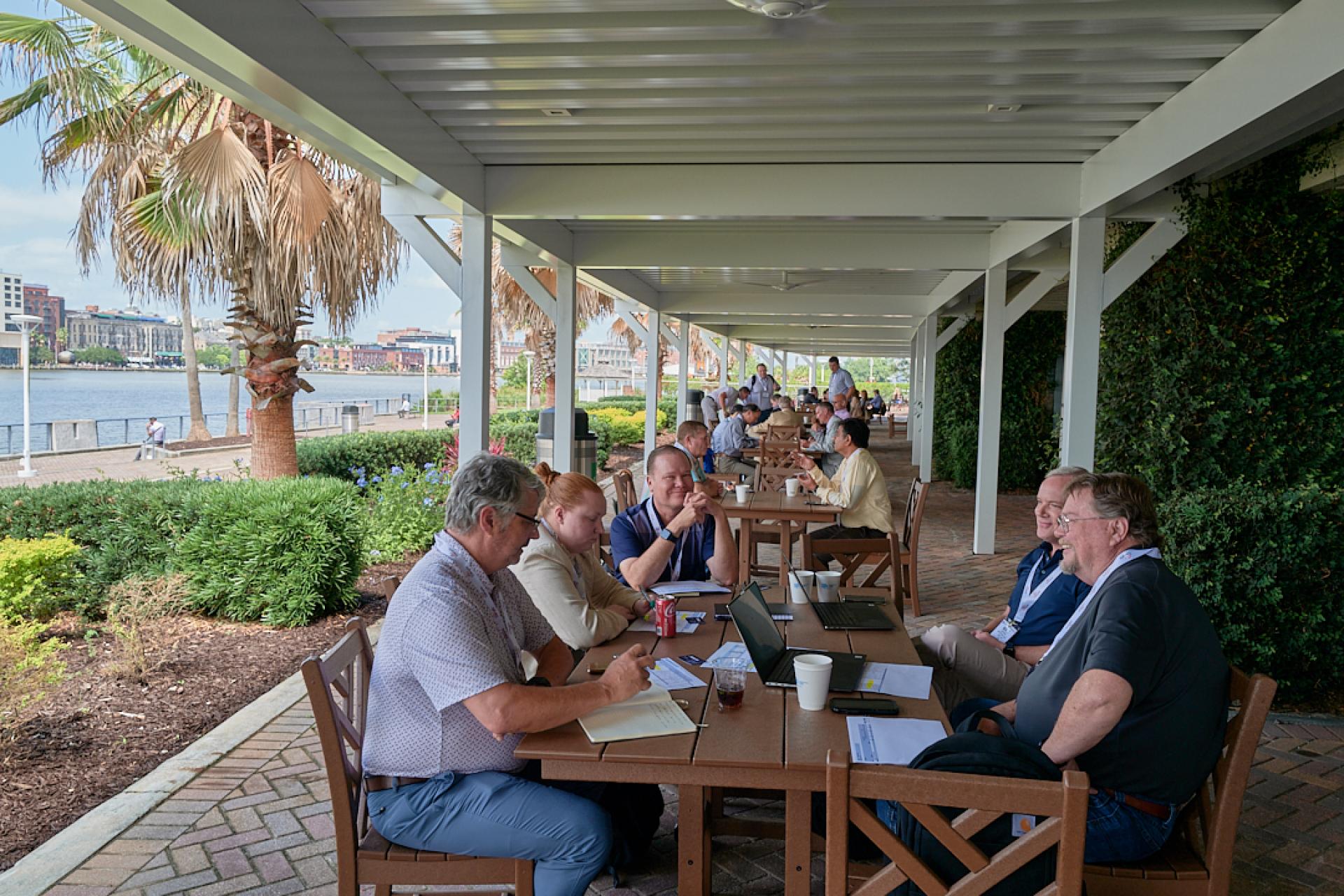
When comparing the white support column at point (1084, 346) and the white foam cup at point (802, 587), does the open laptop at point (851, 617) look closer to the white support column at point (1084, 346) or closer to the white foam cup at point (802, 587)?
the white foam cup at point (802, 587)

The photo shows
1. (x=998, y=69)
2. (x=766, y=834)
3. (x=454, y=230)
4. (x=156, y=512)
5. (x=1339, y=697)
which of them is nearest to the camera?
(x=766, y=834)

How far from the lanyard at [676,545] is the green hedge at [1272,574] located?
2351mm

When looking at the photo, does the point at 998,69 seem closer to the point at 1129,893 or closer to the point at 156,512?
the point at 1129,893

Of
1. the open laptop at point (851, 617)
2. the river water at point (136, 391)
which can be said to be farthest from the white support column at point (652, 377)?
the river water at point (136, 391)

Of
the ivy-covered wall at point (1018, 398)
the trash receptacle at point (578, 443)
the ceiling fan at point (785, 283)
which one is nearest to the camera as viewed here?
the trash receptacle at point (578, 443)

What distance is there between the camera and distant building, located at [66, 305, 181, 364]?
5969 cm

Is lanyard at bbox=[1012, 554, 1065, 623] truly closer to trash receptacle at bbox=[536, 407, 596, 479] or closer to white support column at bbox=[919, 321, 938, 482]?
trash receptacle at bbox=[536, 407, 596, 479]

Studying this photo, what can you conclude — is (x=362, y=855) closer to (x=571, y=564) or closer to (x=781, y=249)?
(x=571, y=564)

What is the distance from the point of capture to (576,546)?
3223 millimetres

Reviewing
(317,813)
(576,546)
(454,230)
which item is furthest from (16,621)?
(454,230)

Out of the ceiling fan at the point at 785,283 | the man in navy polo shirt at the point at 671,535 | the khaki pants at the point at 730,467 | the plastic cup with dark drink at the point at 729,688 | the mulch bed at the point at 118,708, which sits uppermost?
the ceiling fan at the point at 785,283

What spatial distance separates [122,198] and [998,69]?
7090 millimetres

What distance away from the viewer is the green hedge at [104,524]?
19.5 ft

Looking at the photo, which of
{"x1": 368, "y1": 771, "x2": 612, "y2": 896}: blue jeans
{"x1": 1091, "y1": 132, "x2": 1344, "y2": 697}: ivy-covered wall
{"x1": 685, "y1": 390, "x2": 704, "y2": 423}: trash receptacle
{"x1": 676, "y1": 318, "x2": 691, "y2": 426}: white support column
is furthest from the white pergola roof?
{"x1": 685, "y1": 390, "x2": 704, "y2": 423}: trash receptacle
